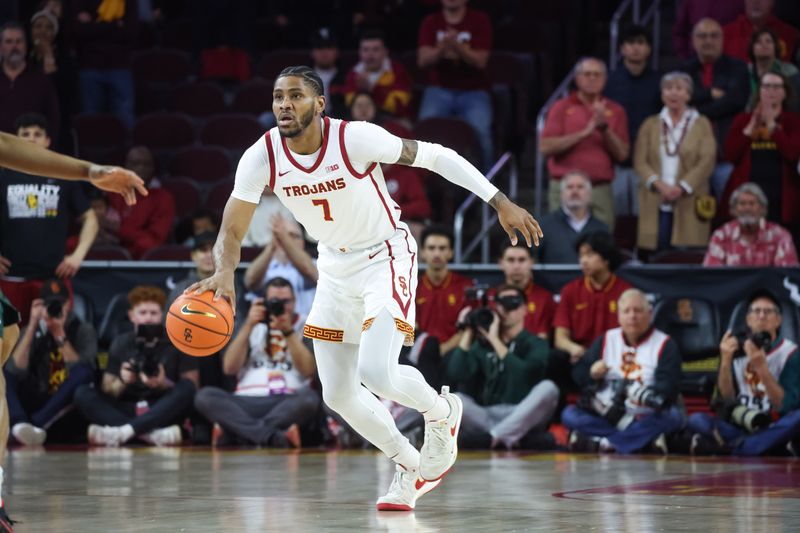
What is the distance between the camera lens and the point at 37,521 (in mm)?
6578

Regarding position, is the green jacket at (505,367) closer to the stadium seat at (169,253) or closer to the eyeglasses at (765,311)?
the eyeglasses at (765,311)

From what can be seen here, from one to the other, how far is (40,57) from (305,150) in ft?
29.9

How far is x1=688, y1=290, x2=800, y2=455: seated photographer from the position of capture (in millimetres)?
10617

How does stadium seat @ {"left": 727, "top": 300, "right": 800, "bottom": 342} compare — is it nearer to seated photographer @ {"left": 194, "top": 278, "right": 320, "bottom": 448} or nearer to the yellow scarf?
seated photographer @ {"left": 194, "top": 278, "right": 320, "bottom": 448}

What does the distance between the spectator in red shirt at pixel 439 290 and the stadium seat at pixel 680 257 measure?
186cm

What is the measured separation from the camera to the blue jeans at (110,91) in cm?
1653

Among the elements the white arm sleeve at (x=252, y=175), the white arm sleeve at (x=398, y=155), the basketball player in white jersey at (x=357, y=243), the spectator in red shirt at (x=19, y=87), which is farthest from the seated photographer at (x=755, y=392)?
the spectator in red shirt at (x=19, y=87)

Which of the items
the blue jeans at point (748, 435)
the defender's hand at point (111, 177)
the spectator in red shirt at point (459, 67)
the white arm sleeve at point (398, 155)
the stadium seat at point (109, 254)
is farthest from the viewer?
the spectator in red shirt at point (459, 67)

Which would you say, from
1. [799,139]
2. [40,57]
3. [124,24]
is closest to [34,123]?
[40,57]

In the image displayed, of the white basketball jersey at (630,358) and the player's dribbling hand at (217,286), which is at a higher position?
the player's dribbling hand at (217,286)

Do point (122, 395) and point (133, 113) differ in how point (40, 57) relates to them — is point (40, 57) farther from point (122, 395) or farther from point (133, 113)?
point (122, 395)

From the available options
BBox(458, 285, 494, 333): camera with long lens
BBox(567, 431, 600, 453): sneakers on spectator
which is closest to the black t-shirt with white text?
BBox(458, 285, 494, 333): camera with long lens

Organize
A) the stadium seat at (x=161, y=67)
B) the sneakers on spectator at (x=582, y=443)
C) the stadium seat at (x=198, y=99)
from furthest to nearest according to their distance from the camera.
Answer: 1. the stadium seat at (x=161, y=67)
2. the stadium seat at (x=198, y=99)
3. the sneakers on spectator at (x=582, y=443)

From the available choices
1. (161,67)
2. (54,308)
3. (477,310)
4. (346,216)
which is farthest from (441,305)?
(161,67)
